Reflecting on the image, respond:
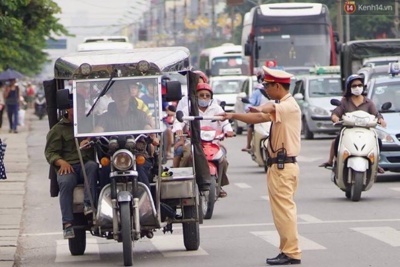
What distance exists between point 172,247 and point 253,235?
46.0 inches

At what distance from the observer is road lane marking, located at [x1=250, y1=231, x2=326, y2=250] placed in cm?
1293

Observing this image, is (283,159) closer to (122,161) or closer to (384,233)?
(122,161)

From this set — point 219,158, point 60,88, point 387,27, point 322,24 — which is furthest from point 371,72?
point 387,27

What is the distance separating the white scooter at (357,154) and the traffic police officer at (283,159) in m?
6.29

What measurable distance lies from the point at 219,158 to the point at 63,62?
4.17 metres

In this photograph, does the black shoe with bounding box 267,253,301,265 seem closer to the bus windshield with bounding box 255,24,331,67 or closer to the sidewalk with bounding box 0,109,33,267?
the sidewalk with bounding box 0,109,33,267

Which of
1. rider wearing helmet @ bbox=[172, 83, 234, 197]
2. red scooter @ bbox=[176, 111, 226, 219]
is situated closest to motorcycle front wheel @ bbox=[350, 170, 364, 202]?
rider wearing helmet @ bbox=[172, 83, 234, 197]

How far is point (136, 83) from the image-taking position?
1223cm

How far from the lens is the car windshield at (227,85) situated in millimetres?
47603

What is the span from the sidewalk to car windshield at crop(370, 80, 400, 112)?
19.7 feet

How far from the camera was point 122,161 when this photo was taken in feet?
38.3

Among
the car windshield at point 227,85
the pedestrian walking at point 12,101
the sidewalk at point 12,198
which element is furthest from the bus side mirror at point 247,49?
the sidewalk at point 12,198

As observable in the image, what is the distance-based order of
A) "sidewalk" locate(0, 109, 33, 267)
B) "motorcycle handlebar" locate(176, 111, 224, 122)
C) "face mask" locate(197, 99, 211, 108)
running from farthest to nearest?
"face mask" locate(197, 99, 211, 108) < "sidewalk" locate(0, 109, 33, 267) < "motorcycle handlebar" locate(176, 111, 224, 122)

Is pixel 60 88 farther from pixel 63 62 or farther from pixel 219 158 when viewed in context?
pixel 219 158
